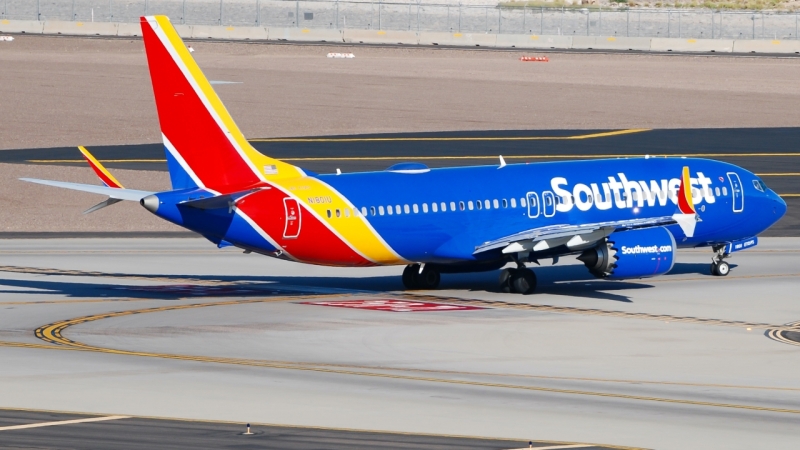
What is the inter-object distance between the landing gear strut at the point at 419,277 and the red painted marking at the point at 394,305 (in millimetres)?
3226

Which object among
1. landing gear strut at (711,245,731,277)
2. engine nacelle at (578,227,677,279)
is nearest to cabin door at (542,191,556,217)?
engine nacelle at (578,227,677,279)

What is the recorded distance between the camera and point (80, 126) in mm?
103750

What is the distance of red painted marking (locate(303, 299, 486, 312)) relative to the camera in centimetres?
4759

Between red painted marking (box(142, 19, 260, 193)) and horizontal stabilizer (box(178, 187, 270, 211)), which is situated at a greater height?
red painted marking (box(142, 19, 260, 193))

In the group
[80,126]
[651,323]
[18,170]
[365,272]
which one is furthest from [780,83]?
[651,323]

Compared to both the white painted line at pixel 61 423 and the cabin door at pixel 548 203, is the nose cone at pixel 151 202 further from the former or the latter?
the white painted line at pixel 61 423

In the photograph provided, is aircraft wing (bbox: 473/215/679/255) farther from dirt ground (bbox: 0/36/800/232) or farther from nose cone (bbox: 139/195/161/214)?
dirt ground (bbox: 0/36/800/232)

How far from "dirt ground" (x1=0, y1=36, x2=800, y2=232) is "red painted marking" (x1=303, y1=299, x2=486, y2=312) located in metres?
24.5

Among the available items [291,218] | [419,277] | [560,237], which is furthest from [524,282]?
[291,218]

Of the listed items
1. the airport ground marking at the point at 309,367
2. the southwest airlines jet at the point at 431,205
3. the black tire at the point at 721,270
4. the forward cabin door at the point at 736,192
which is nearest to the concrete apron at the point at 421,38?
the forward cabin door at the point at 736,192

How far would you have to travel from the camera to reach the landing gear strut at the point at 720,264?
57.1 metres

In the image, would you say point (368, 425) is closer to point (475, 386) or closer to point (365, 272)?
point (475, 386)

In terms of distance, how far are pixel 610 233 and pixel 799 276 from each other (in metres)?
11.6

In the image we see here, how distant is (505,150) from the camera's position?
95438mm
